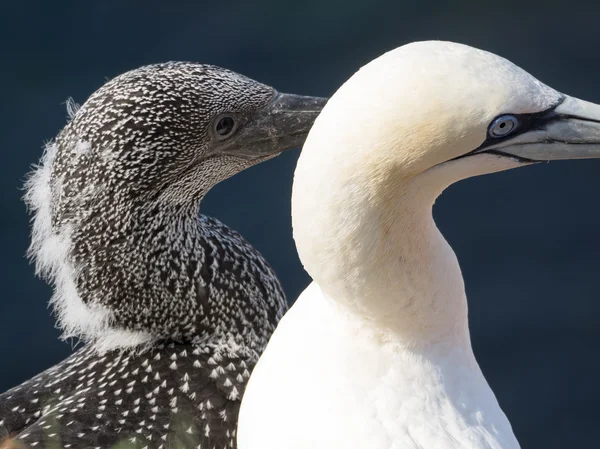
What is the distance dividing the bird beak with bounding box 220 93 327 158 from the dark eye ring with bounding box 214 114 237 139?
0.05 m

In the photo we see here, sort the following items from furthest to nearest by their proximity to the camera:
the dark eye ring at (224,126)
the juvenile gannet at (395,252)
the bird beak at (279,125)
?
1. the bird beak at (279,125)
2. the dark eye ring at (224,126)
3. the juvenile gannet at (395,252)

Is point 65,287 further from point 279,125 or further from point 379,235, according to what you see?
point 379,235

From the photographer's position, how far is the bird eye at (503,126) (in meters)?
3.52

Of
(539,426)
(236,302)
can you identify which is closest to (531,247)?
(539,426)

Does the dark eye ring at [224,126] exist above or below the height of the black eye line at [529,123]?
above

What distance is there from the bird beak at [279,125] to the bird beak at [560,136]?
1877 millimetres

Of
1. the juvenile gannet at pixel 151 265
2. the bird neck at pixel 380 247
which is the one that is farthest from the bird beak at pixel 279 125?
the bird neck at pixel 380 247

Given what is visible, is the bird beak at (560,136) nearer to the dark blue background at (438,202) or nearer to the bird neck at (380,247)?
the bird neck at (380,247)

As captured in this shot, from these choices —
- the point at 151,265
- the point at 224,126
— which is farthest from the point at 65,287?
the point at 224,126

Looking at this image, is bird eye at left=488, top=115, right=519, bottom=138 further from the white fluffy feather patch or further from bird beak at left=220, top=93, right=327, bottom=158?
the white fluffy feather patch

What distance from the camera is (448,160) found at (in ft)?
11.8

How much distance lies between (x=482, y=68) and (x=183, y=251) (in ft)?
8.02

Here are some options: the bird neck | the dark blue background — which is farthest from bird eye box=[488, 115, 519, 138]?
the dark blue background

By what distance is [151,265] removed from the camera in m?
5.42
